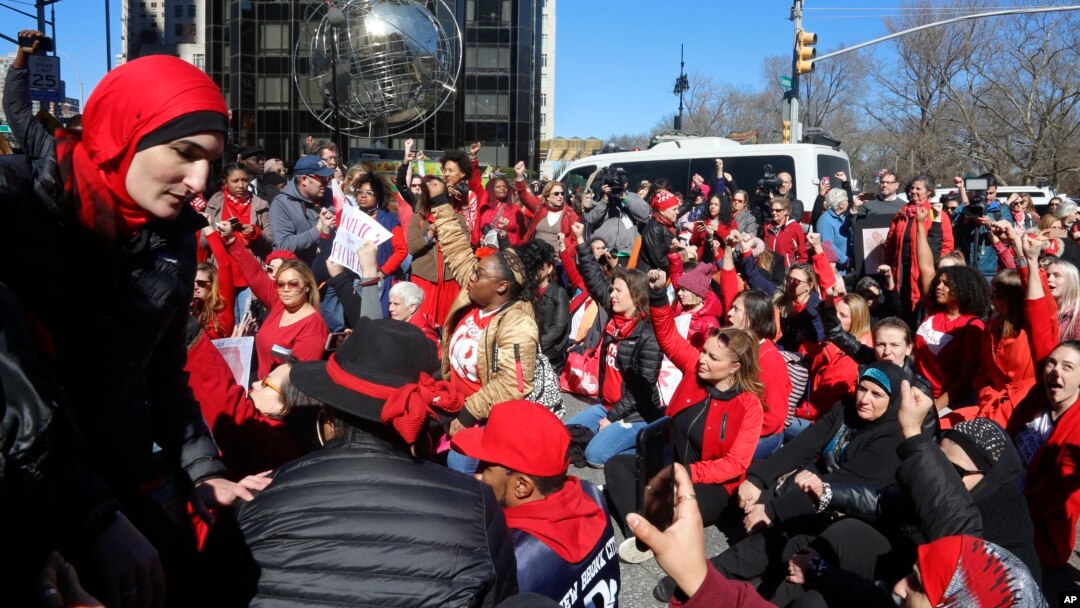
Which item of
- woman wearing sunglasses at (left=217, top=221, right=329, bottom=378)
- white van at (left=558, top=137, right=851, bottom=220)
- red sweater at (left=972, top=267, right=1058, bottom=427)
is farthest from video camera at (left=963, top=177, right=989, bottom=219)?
woman wearing sunglasses at (left=217, top=221, right=329, bottom=378)

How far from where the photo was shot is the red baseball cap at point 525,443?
119 inches

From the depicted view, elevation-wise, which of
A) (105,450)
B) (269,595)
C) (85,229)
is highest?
(85,229)

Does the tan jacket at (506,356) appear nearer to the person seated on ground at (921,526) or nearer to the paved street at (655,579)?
the paved street at (655,579)

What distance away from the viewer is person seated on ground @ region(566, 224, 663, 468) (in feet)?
19.5

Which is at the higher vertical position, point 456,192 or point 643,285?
point 456,192

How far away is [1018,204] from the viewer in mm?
11117

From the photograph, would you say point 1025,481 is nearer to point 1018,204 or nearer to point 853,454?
point 853,454

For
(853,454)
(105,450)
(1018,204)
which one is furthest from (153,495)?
(1018,204)

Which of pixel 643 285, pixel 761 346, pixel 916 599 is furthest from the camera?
pixel 643 285

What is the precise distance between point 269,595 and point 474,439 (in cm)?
117

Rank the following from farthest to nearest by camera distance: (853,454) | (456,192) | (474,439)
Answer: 1. (456,192)
2. (853,454)
3. (474,439)

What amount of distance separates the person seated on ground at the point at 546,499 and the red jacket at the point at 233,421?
34.2 inches

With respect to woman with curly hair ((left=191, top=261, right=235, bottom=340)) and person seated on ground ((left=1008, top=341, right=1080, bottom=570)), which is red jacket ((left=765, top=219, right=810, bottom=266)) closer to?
person seated on ground ((left=1008, top=341, right=1080, bottom=570))

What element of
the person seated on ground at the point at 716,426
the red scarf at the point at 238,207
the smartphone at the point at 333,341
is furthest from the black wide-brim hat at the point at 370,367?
the red scarf at the point at 238,207
